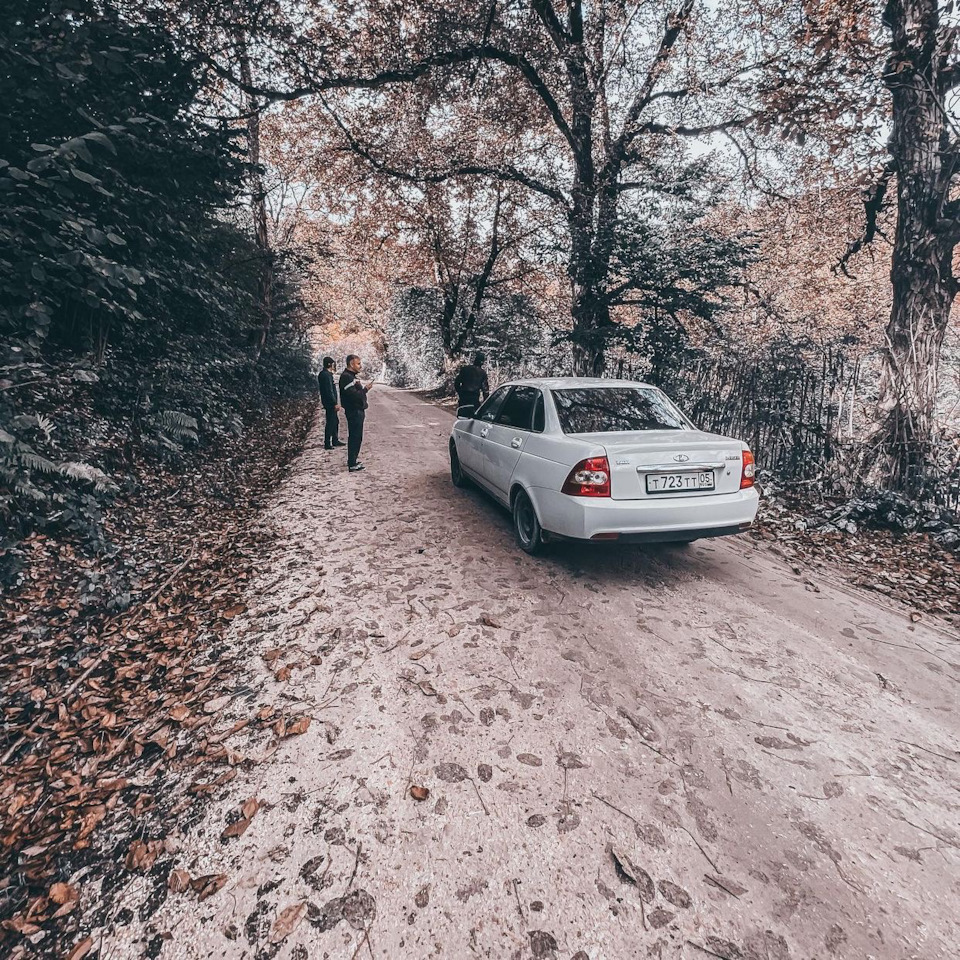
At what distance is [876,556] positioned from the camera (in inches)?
199

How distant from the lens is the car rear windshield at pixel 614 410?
4.62 metres

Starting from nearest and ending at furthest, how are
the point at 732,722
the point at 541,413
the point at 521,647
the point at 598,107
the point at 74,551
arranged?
1. the point at 732,722
2. the point at 521,647
3. the point at 74,551
4. the point at 541,413
5. the point at 598,107

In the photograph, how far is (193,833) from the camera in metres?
2.12

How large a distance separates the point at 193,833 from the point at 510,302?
19.5 metres

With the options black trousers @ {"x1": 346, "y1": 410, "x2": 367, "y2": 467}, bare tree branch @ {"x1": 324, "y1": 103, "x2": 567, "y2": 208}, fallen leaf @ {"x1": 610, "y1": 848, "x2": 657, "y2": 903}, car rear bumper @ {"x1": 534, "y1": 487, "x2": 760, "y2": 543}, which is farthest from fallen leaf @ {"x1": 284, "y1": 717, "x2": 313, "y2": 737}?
bare tree branch @ {"x1": 324, "y1": 103, "x2": 567, "y2": 208}

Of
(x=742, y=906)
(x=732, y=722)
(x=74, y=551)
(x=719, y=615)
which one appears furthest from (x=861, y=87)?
(x=74, y=551)

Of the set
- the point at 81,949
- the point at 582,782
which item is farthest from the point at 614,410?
the point at 81,949

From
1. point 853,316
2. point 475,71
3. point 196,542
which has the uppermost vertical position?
point 475,71

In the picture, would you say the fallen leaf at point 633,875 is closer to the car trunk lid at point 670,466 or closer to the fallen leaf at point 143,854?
the fallen leaf at point 143,854

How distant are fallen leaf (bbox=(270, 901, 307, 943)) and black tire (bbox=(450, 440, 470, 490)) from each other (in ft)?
18.6

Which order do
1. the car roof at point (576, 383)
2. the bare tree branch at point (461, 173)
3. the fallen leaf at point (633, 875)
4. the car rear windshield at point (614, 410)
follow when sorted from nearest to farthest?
the fallen leaf at point (633, 875), the car rear windshield at point (614, 410), the car roof at point (576, 383), the bare tree branch at point (461, 173)

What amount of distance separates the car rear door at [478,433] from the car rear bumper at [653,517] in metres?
2.06

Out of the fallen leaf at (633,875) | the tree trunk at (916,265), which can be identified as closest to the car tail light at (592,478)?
the fallen leaf at (633,875)

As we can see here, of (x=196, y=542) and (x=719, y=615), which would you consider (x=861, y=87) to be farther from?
(x=196, y=542)
